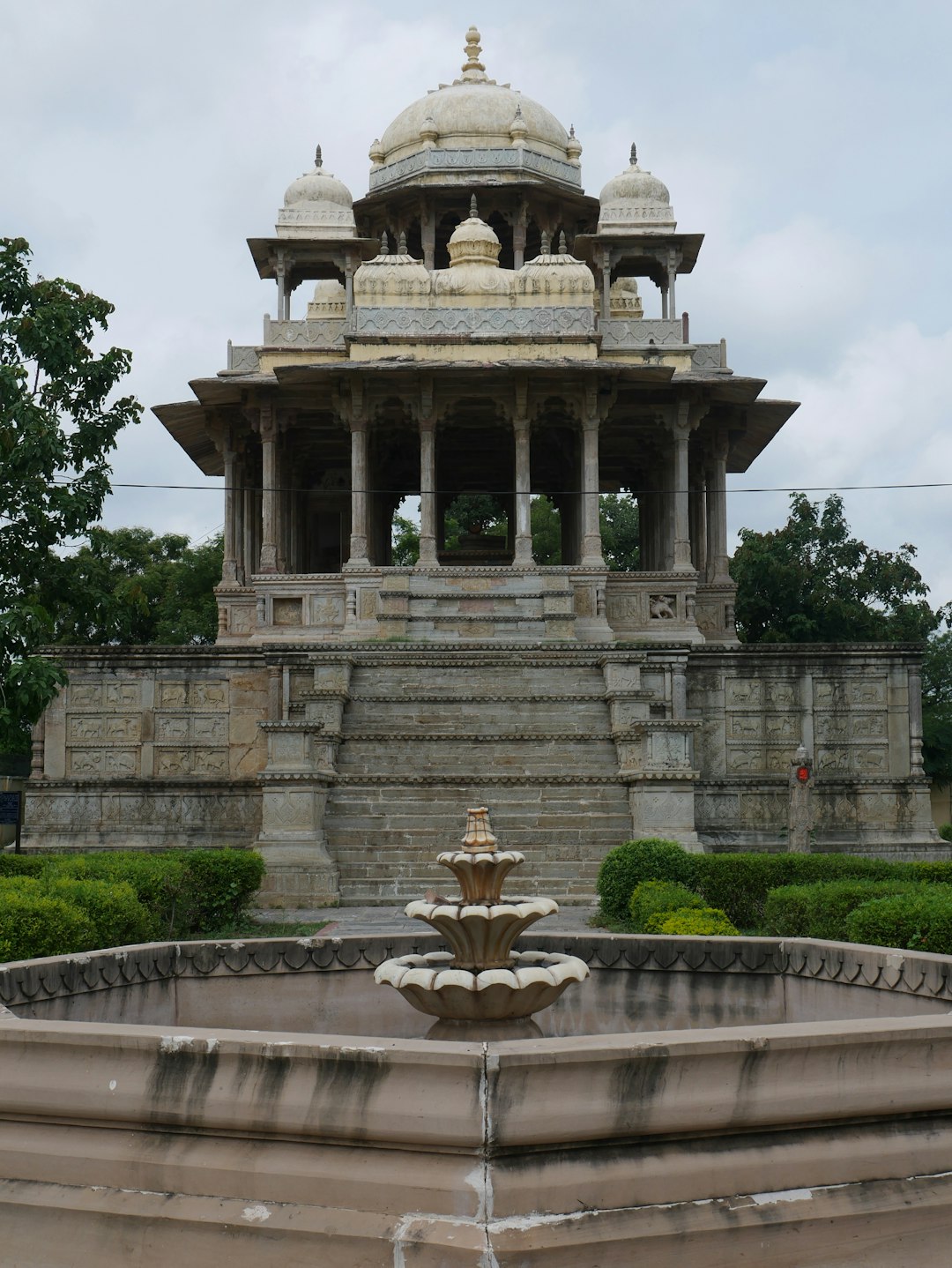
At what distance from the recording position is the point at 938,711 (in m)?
34.7

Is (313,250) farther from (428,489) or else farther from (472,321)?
(428,489)

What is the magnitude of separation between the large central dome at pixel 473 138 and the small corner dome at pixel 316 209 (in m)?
1.50

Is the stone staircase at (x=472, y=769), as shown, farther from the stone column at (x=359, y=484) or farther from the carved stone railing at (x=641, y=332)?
the carved stone railing at (x=641, y=332)

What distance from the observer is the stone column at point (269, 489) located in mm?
26156

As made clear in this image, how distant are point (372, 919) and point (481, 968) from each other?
8663mm

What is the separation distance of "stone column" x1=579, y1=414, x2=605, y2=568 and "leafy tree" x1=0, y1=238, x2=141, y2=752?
1091 centimetres

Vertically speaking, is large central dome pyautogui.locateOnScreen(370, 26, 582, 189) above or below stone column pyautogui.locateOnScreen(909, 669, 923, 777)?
above

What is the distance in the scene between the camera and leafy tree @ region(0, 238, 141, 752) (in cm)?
1423

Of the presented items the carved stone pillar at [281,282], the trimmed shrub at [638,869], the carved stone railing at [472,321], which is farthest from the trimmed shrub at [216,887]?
the carved stone pillar at [281,282]

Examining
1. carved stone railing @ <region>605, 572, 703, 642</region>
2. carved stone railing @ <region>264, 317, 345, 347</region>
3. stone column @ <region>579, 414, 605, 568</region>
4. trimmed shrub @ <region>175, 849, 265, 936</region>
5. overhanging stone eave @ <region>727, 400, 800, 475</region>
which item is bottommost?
trimmed shrub @ <region>175, 849, 265, 936</region>

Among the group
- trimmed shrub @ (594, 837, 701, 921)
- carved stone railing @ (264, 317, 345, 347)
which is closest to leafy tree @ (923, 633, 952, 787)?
trimmed shrub @ (594, 837, 701, 921)

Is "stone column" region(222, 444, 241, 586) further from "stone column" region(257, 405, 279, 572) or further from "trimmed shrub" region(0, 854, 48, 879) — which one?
"trimmed shrub" region(0, 854, 48, 879)

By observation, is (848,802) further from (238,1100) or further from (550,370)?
(238,1100)

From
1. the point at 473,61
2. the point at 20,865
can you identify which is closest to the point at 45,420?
the point at 20,865
